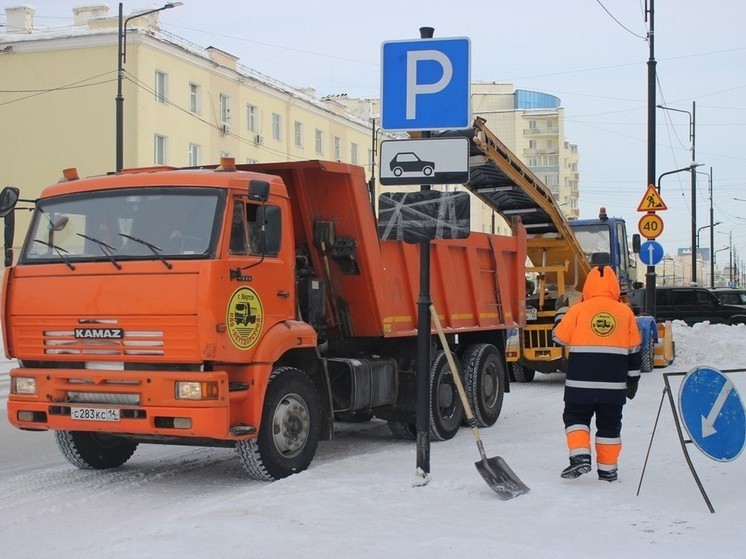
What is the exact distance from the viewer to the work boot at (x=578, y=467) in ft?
25.2

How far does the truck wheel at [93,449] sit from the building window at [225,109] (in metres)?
34.9

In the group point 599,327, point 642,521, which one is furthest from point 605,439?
point 642,521

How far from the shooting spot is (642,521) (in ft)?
20.8

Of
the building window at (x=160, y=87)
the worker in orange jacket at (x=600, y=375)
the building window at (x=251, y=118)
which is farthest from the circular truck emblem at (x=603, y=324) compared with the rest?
the building window at (x=251, y=118)

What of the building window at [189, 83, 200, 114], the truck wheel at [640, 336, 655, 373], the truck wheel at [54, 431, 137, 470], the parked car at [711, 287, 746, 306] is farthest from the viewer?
the building window at [189, 83, 200, 114]

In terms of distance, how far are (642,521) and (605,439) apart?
1470mm

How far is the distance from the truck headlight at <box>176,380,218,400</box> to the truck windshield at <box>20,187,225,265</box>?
A: 971mm

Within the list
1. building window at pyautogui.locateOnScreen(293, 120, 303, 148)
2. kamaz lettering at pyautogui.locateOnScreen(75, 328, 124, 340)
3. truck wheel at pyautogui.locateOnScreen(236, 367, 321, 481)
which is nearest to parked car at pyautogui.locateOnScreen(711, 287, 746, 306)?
building window at pyautogui.locateOnScreen(293, 120, 303, 148)

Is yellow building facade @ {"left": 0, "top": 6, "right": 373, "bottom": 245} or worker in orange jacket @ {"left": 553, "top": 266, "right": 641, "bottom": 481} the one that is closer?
worker in orange jacket @ {"left": 553, "top": 266, "right": 641, "bottom": 481}

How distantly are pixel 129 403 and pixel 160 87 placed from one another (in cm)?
3312

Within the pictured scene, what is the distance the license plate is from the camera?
25.0 feet

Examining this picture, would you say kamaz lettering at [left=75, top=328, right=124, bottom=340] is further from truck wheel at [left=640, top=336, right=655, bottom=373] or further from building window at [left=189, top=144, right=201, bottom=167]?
building window at [left=189, top=144, right=201, bottom=167]

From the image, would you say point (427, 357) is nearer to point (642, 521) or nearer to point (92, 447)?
point (642, 521)

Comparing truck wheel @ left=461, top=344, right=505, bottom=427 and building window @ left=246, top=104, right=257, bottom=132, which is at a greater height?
building window @ left=246, top=104, right=257, bottom=132
